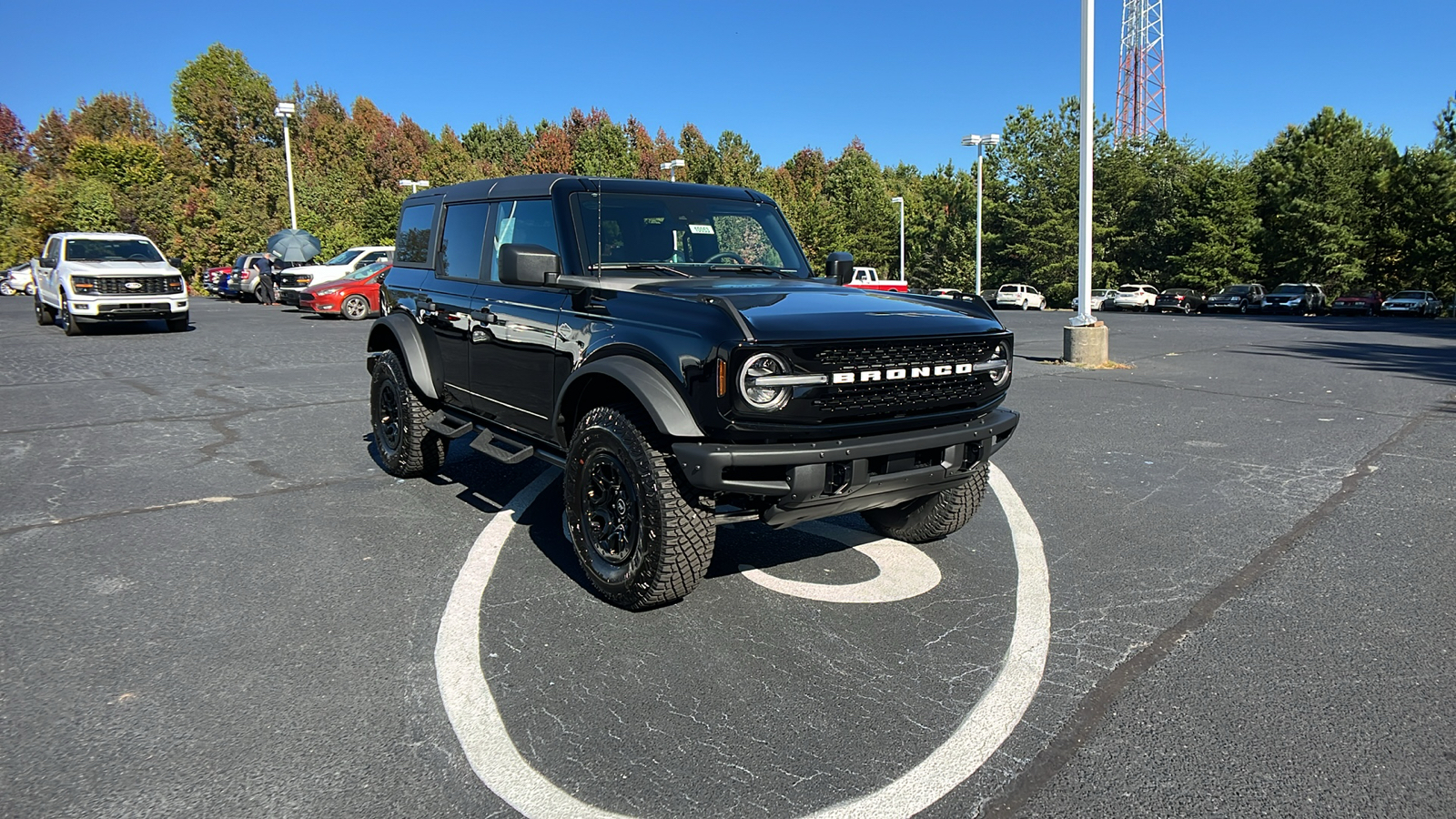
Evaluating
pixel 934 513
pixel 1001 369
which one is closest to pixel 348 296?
pixel 934 513

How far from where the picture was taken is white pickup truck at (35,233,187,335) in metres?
18.0

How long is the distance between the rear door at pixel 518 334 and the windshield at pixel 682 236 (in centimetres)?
26

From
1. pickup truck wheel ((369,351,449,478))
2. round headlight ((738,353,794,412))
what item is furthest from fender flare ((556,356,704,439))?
pickup truck wheel ((369,351,449,478))

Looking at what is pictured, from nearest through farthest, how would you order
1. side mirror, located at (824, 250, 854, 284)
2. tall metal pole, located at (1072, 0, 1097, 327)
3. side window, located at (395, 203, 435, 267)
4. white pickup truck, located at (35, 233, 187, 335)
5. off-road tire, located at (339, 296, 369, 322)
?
side mirror, located at (824, 250, 854, 284)
side window, located at (395, 203, 435, 267)
tall metal pole, located at (1072, 0, 1097, 327)
white pickup truck, located at (35, 233, 187, 335)
off-road tire, located at (339, 296, 369, 322)

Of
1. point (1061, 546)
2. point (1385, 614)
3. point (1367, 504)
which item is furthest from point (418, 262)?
point (1367, 504)

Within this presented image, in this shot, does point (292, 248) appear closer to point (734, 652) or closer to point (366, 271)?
point (366, 271)

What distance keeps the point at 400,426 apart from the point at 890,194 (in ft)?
244

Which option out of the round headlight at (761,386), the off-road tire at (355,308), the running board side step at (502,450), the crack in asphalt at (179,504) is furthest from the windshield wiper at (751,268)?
the off-road tire at (355,308)

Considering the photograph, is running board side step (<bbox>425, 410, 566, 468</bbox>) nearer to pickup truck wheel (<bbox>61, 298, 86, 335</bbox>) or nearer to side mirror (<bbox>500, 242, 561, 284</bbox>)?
side mirror (<bbox>500, 242, 561, 284</bbox>)

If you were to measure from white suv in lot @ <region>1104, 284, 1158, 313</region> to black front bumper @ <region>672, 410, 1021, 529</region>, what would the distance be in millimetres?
47654

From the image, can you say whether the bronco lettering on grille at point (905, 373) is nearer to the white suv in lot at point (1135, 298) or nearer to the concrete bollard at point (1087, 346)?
the concrete bollard at point (1087, 346)

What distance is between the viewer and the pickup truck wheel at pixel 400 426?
6336 millimetres

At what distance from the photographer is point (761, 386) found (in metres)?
3.68

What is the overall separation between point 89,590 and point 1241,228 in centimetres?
5515
